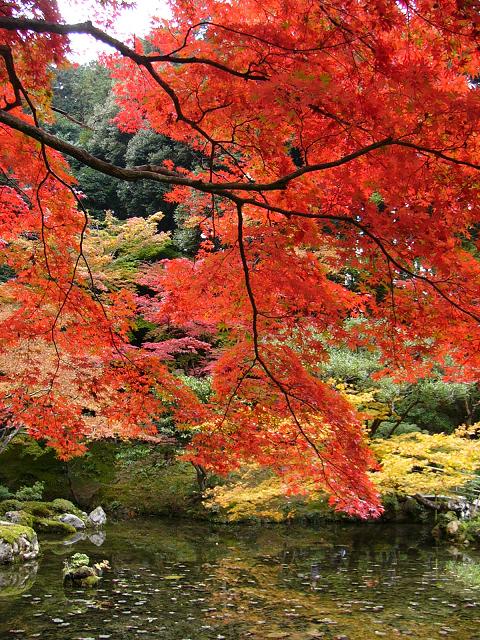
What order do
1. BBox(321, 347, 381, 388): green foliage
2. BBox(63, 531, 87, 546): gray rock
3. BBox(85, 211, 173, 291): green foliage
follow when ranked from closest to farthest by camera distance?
BBox(63, 531, 87, 546): gray rock → BBox(321, 347, 381, 388): green foliage → BBox(85, 211, 173, 291): green foliage

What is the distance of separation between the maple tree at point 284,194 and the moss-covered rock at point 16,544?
4.37m

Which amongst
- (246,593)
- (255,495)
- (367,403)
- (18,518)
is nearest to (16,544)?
(18,518)

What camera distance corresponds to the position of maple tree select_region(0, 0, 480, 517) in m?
3.08

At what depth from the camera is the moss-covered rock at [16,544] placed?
7.93 metres

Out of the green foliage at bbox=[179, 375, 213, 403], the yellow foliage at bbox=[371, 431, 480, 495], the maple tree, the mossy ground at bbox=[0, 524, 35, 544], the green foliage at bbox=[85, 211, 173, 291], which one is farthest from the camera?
the green foliage at bbox=[85, 211, 173, 291]

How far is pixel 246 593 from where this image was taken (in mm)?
6277

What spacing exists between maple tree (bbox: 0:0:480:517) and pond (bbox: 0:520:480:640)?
1461 millimetres

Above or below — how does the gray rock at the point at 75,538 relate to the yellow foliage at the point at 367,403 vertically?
below

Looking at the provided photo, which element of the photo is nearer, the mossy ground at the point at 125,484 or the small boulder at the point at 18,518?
the small boulder at the point at 18,518

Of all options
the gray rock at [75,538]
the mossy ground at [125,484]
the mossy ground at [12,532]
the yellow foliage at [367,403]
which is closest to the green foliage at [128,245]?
the mossy ground at [125,484]

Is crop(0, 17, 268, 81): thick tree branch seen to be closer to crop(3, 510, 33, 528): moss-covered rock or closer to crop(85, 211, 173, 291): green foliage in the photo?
crop(3, 510, 33, 528): moss-covered rock

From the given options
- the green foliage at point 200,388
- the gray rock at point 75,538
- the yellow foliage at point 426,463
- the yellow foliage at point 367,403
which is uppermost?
the green foliage at point 200,388

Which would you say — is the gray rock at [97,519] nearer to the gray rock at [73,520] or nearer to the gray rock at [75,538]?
the gray rock at [73,520]

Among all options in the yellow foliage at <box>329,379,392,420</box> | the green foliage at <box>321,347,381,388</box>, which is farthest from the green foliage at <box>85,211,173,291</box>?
the yellow foliage at <box>329,379,392,420</box>
